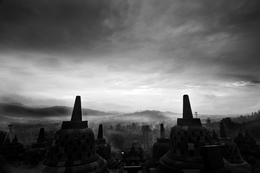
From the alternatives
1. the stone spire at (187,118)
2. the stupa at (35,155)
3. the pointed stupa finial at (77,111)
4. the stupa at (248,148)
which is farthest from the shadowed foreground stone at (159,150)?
the stupa at (248,148)

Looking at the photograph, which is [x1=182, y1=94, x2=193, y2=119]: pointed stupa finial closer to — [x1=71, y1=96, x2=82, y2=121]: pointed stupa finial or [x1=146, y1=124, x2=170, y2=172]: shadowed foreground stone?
[x1=146, y1=124, x2=170, y2=172]: shadowed foreground stone

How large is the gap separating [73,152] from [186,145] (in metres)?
9.20

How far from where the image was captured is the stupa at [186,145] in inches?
380

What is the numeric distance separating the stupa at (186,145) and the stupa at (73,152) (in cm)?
581

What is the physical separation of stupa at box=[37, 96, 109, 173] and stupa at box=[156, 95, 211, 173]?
5.81 metres

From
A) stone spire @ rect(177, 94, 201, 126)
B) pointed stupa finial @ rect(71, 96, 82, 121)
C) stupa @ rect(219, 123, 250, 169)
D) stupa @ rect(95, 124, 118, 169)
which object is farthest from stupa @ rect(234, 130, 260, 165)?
pointed stupa finial @ rect(71, 96, 82, 121)

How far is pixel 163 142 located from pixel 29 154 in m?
19.5

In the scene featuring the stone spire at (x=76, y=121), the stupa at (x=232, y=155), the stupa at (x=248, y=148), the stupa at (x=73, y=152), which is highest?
the stone spire at (x=76, y=121)

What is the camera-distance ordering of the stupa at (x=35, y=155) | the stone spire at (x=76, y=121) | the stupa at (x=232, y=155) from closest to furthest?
the stone spire at (x=76, y=121), the stupa at (x=232, y=155), the stupa at (x=35, y=155)

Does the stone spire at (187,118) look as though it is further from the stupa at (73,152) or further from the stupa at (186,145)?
the stupa at (73,152)

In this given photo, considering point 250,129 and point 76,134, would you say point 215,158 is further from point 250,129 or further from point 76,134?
point 250,129

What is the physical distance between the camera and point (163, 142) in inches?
793

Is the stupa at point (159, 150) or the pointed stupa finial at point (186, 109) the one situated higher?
the pointed stupa finial at point (186, 109)

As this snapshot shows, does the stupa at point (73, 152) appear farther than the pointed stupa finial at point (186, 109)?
No
